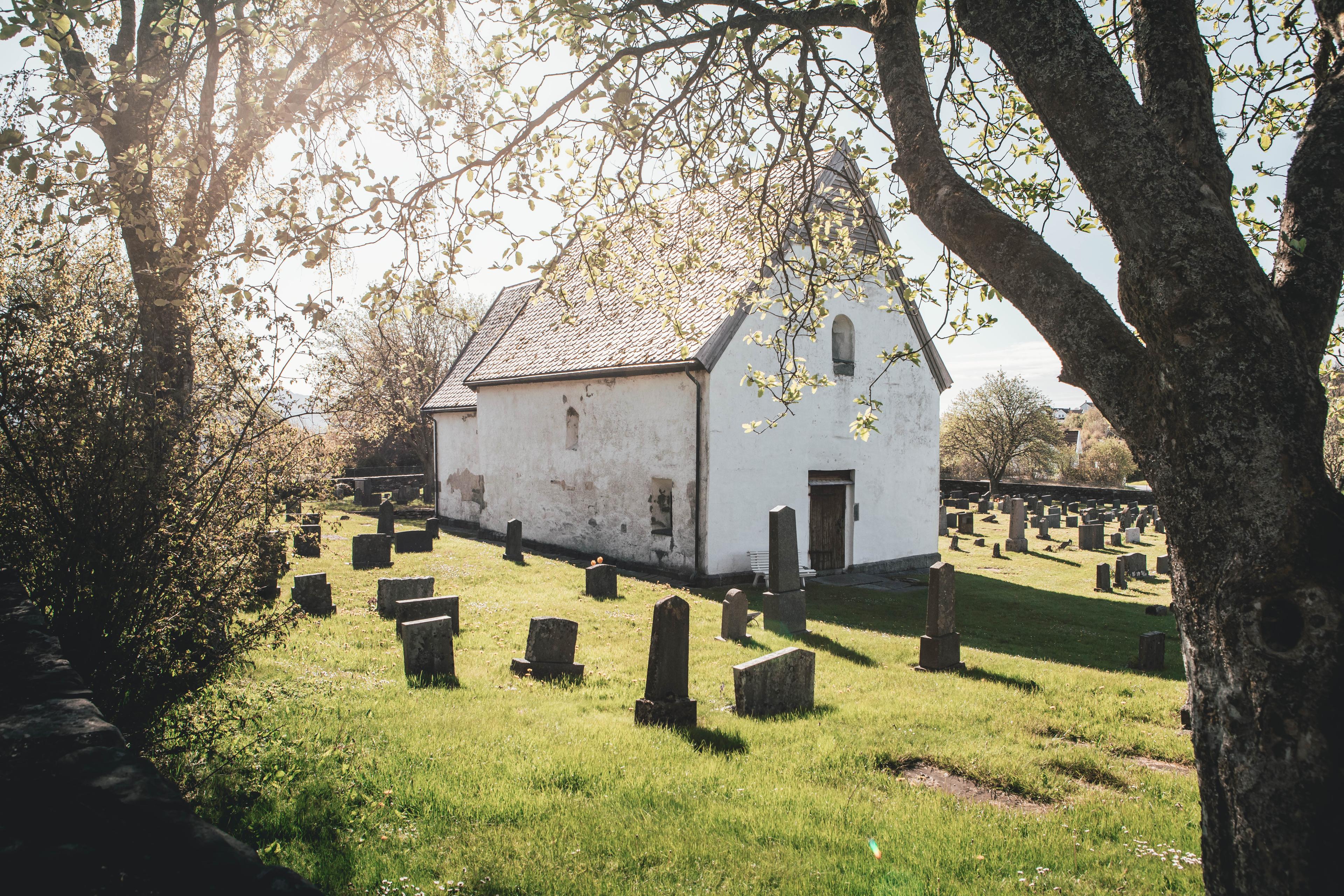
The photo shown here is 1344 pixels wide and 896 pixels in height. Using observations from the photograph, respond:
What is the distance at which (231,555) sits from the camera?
490 centimetres

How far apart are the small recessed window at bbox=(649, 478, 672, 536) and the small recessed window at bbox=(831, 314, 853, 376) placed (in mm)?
4958

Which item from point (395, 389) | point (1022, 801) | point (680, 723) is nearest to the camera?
point (1022, 801)

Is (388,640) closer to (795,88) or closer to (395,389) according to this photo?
(795,88)

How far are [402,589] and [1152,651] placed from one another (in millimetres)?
10622

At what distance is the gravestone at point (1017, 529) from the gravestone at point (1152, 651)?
14.6m

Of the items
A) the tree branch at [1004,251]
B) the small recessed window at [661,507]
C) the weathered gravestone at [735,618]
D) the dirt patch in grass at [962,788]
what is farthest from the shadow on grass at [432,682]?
the small recessed window at [661,507]

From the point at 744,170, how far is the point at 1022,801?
18.7 feet

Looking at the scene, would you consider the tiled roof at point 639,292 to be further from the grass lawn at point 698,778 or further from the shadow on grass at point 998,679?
the shadow on grass at point 998,679

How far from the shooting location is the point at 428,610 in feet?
31.4

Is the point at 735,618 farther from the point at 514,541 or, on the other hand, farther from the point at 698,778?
the point at 514,541

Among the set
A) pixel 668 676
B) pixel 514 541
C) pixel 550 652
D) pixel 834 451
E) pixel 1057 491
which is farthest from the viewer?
pixel 1057 491

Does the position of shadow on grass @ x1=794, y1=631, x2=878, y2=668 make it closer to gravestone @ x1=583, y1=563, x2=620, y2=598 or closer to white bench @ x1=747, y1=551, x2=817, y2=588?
white bench @ x1=747, y1=551, x2=817, y2=588

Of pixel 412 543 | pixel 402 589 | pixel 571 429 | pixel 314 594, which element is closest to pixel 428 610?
pixel 402 589

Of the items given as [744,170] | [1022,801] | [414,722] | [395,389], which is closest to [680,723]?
[414,722]
